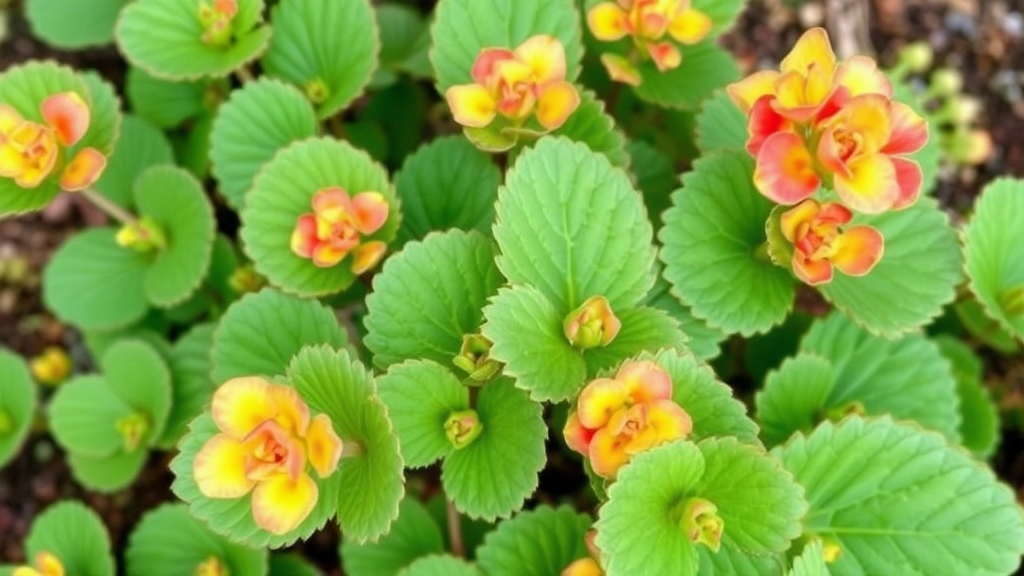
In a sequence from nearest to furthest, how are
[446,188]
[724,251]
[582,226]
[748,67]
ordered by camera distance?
1. [582,226]
2. [724,251]
3. [446,188]
4. [748,67]

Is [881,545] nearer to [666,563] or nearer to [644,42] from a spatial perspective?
[666,563]

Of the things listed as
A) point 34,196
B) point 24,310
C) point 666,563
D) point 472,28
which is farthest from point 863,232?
point 24,310

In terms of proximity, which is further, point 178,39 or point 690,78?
point 690,78

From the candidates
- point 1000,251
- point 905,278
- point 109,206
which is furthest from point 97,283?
point 1000,251

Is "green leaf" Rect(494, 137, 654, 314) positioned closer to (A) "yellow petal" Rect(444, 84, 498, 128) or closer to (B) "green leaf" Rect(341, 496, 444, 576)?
(A) "yellow petal" Rect(444, 84, 498, 128)

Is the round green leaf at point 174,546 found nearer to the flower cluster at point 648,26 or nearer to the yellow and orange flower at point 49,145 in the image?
the yellow and orange flower at point 49,145

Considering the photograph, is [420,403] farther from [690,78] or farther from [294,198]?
[690,78]

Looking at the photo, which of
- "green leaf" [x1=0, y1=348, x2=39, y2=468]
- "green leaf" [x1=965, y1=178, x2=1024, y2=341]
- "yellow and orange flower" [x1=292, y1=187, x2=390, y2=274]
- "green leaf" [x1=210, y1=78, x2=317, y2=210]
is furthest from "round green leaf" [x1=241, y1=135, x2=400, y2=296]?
"green leaf" [x1=965, y1=178, x2=1024, y2=341]

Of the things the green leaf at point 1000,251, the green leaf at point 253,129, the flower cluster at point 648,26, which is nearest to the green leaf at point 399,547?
the green leaf at point 253,129
